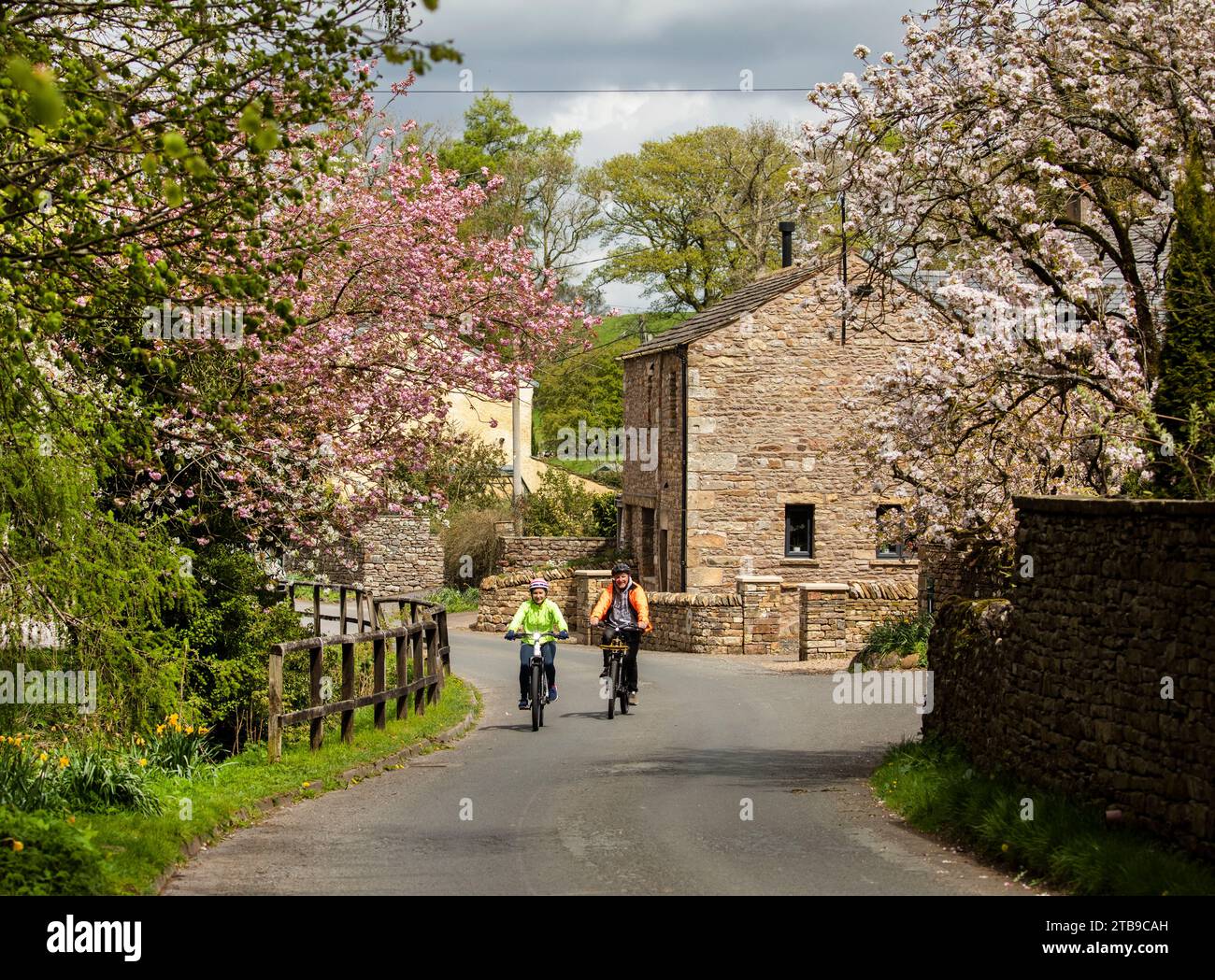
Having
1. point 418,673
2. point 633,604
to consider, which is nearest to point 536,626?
point 418,673

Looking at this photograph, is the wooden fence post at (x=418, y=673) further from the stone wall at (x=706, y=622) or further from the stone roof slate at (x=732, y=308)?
the stone roof slate at (x=732, y=308)

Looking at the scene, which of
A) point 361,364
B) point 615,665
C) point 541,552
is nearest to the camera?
point 361,364

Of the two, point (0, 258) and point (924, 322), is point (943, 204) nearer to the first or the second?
point (924, 322)

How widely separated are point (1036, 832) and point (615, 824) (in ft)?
10.4

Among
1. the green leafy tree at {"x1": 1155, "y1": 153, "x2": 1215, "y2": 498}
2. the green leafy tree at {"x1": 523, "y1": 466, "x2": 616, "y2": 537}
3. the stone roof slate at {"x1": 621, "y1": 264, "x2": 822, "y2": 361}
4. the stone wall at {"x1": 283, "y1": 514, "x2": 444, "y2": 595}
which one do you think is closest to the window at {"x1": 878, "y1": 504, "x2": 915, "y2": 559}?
the green leafy tree at {"x1": 1155, "y1": 153, "x2": 1215, "y2": 498}

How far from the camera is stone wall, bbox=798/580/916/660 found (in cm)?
2898

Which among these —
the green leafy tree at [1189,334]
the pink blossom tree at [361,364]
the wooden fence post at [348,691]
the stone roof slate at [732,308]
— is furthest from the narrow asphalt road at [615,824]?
the stone roof slate at [732,308]

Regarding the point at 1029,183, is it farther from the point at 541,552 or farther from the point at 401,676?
the point at 541,552

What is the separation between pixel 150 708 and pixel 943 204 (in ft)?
27.5

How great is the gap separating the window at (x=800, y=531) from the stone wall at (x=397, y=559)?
43.9ft

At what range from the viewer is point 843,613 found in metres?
29.1

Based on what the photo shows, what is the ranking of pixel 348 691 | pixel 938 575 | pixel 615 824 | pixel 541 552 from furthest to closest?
pixel 541 552
pixel 938 575
pixel 348 691
pixel 615 824

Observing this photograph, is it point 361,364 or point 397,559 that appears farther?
point 397,559

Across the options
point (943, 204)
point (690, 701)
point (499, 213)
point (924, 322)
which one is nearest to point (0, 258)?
point (943, 204)
